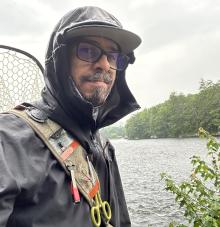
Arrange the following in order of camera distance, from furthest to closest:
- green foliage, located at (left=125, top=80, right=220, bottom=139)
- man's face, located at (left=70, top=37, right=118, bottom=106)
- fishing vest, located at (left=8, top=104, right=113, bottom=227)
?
green foliage, located at (left=125, top=80, right=220, bottom=139) → man's face, located at (left=70, top=37, right=118, bottom=106) → fishing vest, located at (left=8, top=104, right=113, bottom=227)

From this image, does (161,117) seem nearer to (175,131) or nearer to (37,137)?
(175,131)

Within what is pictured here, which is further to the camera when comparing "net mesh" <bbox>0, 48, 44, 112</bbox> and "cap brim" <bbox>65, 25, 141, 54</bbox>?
"net mesh" <bbox>0, 48, 44, 112</bbox>

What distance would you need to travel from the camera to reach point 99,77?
94.8 inches

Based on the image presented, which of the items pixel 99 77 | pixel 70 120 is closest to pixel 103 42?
pixel 99 77

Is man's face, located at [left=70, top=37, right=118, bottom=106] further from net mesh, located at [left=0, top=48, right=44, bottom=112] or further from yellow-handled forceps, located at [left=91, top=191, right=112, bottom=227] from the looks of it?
net mesh, located at [left=0, top=48, right=44, bottom=112]

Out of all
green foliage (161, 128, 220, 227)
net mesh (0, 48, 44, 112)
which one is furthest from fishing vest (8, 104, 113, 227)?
green foliage (161, 128, 220, 227)

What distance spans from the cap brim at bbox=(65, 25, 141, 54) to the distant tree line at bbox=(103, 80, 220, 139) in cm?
9518

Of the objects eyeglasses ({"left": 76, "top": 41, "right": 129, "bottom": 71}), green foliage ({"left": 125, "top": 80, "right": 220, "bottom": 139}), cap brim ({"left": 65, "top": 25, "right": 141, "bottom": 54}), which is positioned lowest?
green foliage ({"left": 125, "top": 80, "right": 220, "bottom": 139})

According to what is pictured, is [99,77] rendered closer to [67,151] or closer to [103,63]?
[103,63]

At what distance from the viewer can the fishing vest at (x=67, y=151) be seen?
1.95 m

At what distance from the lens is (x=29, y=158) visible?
177 cm

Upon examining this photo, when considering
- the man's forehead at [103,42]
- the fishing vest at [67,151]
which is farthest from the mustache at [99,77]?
the fishing vest at [67,151]

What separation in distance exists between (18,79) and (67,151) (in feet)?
6.73

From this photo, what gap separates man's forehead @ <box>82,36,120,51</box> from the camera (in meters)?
2.39
